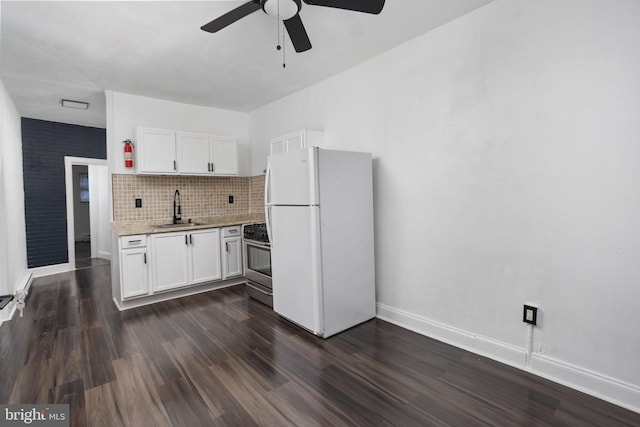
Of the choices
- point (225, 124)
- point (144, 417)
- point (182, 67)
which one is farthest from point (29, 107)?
point (144, 417)

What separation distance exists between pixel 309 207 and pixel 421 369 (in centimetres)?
148

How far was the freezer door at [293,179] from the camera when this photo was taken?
8.62 feet

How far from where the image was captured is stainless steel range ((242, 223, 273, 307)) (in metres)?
3.47

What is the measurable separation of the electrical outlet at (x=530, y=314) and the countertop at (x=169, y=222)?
332 cm

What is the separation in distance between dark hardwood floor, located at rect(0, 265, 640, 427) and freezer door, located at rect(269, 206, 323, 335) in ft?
0.54

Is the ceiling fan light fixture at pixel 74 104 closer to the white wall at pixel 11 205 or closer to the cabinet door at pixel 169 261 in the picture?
the white wall at pixel 11 205


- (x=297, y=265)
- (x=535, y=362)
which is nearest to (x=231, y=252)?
(x=297, y=265)

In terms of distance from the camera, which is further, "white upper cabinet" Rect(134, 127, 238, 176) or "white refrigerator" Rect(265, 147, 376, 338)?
"white upper cabinet" Rect(134, 127, 238, 176)

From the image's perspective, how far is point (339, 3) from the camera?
5.72 ft

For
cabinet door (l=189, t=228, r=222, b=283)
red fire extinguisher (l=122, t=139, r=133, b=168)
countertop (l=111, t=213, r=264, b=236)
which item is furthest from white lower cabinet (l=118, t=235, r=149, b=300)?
red fire extinguisher (l=122, t=139, r=133, b=168)

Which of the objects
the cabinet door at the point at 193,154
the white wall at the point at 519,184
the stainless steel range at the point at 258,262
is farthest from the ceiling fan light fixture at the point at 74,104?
the white wall at the point at 519,184

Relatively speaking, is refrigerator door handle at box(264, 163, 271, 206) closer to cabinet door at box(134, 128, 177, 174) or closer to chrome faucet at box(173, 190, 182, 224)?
cabinet door at box(134, 128, 177, 174)

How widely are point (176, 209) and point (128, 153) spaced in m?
0.93

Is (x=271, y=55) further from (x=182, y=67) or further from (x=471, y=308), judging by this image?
(x=471, y=308)
